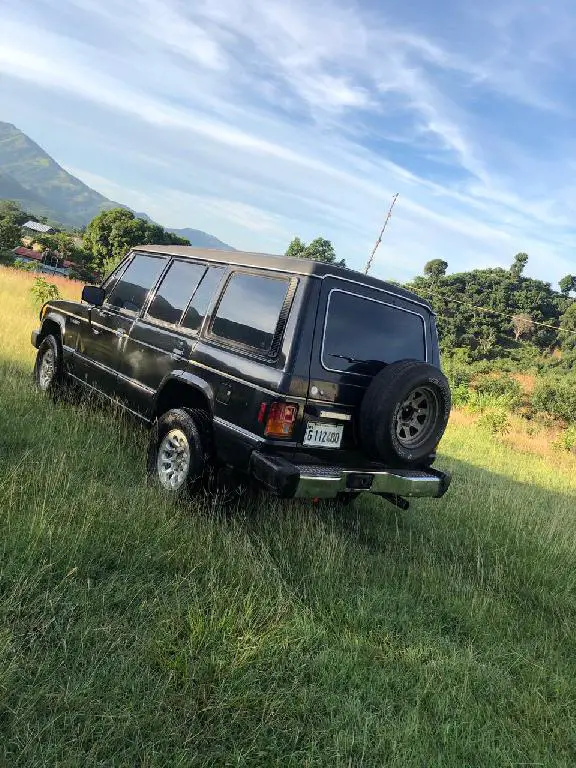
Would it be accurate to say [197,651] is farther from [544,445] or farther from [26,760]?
[544,445]

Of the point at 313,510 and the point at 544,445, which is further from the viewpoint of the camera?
the point at 544,445

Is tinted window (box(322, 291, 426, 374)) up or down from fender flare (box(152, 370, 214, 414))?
up

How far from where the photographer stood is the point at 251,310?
399 cm

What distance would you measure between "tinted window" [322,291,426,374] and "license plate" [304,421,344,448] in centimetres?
40

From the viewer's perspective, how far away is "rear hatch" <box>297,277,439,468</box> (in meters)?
3.66

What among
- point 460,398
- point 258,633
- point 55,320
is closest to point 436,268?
point 460,398

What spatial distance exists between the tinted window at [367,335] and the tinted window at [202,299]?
42.2 inches

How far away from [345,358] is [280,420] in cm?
67

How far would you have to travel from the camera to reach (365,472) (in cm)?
376

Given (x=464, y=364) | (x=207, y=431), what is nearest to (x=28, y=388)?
(x=207, y=431)

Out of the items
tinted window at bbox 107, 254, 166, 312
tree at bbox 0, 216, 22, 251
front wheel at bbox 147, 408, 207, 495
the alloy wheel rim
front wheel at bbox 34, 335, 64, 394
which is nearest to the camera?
front wheel at bbox 147, 408, 207, 495

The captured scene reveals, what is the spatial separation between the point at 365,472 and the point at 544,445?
13.7 metres

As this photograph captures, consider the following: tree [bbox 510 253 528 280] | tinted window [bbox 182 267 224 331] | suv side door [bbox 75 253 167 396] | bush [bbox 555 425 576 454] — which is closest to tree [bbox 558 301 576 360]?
tree [bbox 510 253 528 280]

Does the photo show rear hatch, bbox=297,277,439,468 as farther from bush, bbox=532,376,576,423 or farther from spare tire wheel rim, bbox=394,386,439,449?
bush, bbox=532,376,576,423
